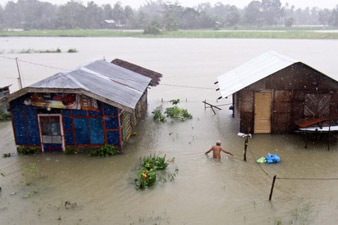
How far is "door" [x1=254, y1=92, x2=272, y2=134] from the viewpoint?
14242 millimetres

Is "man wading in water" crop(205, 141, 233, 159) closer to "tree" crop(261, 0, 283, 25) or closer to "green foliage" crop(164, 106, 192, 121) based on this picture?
"green foliage" crop(164, 106, 192, 121)

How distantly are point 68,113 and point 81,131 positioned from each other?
2.76ft

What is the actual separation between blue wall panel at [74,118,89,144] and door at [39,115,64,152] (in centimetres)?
62

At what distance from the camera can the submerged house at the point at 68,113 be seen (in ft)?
38.7

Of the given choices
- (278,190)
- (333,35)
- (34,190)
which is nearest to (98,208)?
(34,190)

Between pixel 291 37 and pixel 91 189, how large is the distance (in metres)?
53.2

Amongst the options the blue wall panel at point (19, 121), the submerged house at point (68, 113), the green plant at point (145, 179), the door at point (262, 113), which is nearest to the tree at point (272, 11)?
the door at point (262, 113)

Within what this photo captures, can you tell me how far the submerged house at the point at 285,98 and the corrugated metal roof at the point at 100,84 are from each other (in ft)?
14.4

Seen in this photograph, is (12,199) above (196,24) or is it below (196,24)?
below

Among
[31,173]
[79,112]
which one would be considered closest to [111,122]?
[79,112]

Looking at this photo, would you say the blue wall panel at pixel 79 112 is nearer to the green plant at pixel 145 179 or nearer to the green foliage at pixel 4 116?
the green plant at pixel 145 179

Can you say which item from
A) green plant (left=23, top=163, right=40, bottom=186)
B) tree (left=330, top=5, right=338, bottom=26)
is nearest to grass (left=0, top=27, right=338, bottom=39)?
tree (left=330, top=5, right=338, bottom=26)

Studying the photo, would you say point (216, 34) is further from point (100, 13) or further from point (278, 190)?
point (278, 190)

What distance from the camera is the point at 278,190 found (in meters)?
9.81
